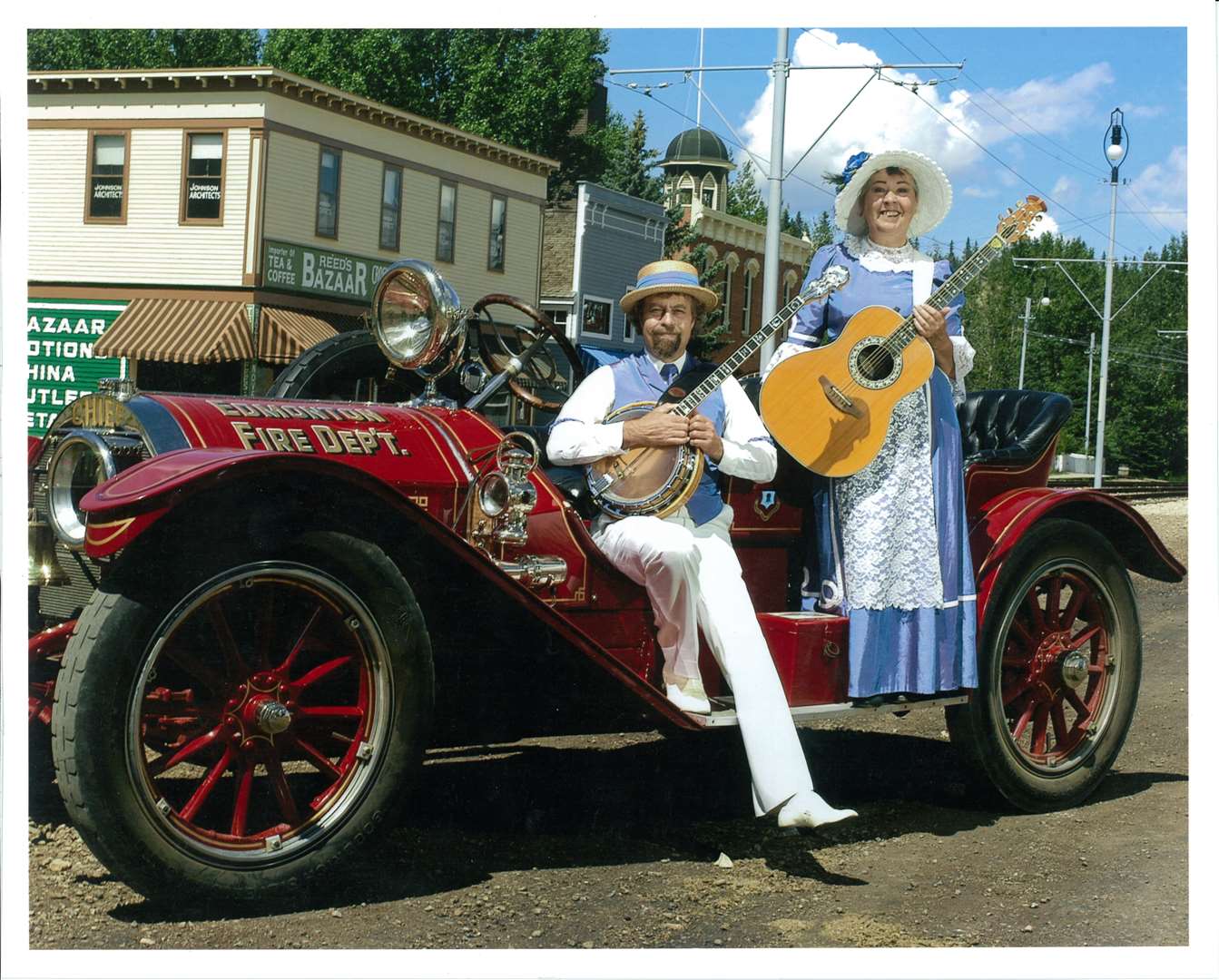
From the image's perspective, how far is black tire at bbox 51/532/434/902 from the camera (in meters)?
3.24

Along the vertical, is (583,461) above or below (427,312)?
below

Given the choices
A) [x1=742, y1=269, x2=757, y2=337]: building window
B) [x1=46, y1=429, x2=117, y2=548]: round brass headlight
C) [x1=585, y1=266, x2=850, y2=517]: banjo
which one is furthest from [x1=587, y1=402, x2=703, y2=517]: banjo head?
[x1=742, y1=269, x2=757, y2=337]: building window

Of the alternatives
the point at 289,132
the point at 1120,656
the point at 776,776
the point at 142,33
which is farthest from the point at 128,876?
the point at 289,132

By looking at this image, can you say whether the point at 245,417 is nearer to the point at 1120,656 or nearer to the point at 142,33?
the point at 1120,656

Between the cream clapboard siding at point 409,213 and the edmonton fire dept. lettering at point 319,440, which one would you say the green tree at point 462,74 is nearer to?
the cream clapboard siding at point 409,213

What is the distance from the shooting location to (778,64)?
488 centimetres

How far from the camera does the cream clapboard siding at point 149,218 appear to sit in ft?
55.3

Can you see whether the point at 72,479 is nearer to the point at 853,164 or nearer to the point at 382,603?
the point at 382,603

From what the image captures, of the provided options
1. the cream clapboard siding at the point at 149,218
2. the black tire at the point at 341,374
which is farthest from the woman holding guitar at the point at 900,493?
the cream clapboard siding at the point at 149,218

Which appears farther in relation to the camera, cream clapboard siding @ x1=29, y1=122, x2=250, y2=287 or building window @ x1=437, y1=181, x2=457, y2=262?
building window @ x1=437, y1=181, x2=457, y2=262

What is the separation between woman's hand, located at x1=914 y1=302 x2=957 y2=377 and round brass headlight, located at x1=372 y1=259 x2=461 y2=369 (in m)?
1.51

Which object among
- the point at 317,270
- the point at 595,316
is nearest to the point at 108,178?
the point at 317,270

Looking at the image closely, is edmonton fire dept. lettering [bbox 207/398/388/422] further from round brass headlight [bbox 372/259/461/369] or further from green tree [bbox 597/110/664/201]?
green tree [bbox 597/110/664/201]
